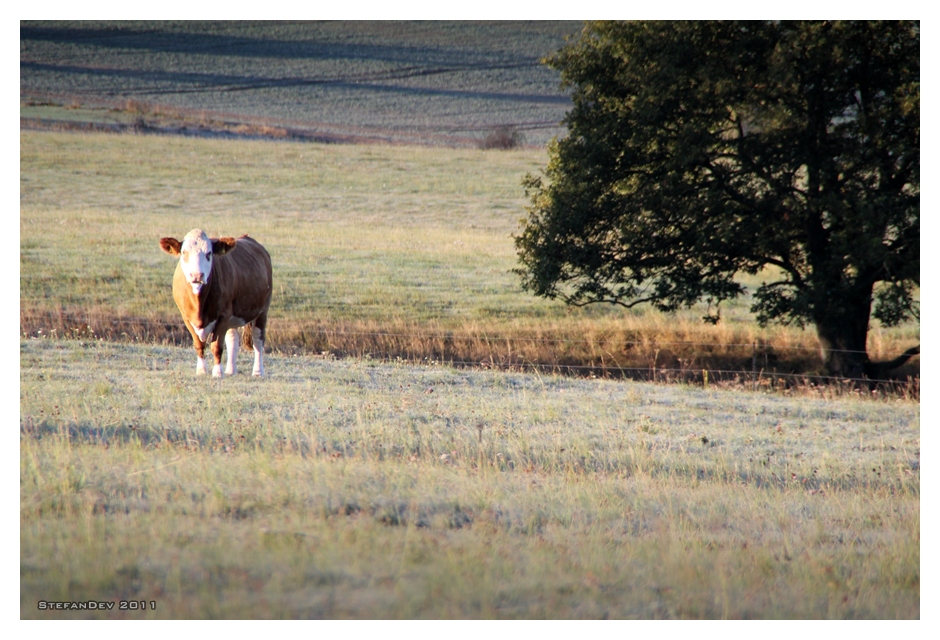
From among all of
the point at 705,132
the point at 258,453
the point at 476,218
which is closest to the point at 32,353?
the point at 258,453

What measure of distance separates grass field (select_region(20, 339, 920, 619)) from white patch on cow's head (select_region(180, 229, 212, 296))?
1.52 m

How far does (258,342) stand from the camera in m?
13.2

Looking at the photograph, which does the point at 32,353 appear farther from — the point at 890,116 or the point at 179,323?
the point at 890,116

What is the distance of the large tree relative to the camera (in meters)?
16.7

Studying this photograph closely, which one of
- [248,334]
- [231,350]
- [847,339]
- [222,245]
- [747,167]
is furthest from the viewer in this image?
[847,339]

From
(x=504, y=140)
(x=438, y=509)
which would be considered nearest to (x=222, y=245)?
(x=438, y=509)

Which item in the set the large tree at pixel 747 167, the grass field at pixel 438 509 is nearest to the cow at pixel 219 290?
the grass field at pixel 438 509

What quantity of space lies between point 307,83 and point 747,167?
48.2m

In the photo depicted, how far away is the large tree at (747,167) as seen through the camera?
54.7 ft

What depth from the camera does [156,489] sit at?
6.86 m

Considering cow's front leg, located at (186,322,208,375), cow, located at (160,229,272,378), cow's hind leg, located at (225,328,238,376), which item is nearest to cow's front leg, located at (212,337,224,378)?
cow, located at (160,229,272,378)

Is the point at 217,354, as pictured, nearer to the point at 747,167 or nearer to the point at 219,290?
the point at 219,290

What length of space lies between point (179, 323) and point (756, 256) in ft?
43.8

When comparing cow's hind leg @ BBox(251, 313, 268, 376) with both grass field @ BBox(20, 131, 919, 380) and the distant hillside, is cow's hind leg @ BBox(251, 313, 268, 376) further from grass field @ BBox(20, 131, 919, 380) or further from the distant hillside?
the distant hillside
